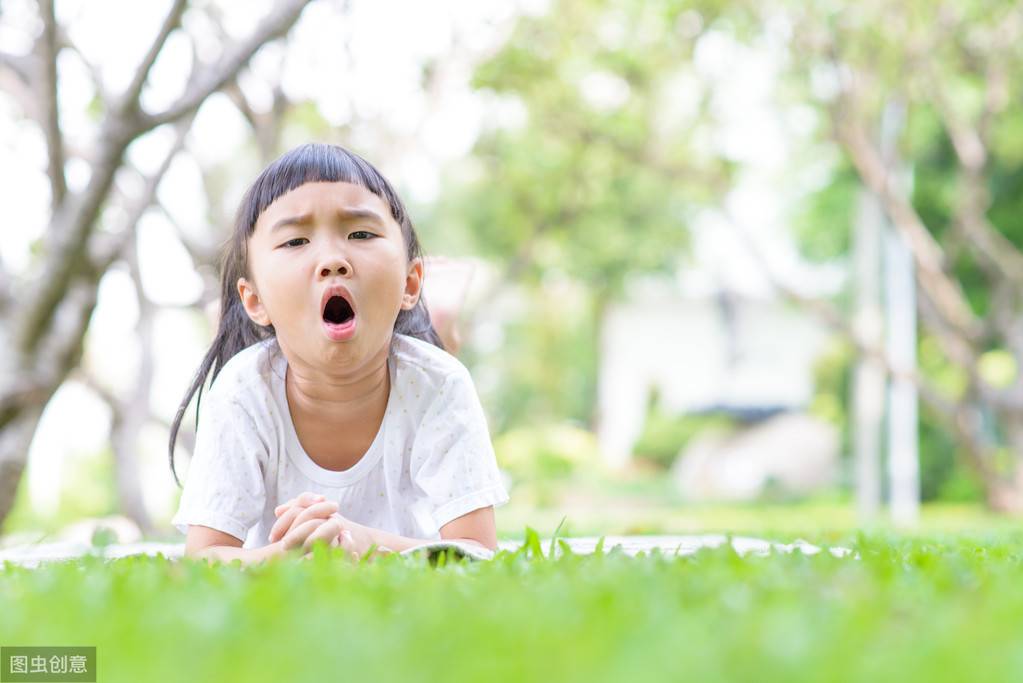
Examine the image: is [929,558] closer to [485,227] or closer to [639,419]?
[485,227]

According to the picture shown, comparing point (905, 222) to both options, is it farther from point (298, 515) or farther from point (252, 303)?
point (298, 515)

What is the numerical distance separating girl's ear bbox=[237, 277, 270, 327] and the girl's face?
7.0 inches

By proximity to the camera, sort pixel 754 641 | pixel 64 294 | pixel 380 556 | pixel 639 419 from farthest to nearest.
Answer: pixel 639 419
pixel 64 294
pixel 380 556
pixel 754 641

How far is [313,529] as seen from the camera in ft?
8.21

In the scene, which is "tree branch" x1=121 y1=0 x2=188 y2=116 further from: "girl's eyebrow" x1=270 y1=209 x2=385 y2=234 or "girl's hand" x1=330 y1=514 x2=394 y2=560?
"girl's hand" x1=330 y1=514 x2=394 y2=560

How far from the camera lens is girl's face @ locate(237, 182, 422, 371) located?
2857mm

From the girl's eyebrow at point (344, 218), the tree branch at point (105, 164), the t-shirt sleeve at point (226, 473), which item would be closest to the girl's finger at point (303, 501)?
the t-shirt sleeve at point (226, 473)

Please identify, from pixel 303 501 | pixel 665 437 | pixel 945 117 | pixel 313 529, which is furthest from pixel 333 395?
pixel 665 437

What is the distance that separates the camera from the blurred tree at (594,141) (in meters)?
11.9

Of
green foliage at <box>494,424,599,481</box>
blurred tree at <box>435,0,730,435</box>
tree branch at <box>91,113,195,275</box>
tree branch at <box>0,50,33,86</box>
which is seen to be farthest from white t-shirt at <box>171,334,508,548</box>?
green foliage at <box>494,424,599,481</box>

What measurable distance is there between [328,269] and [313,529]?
68 centimetres

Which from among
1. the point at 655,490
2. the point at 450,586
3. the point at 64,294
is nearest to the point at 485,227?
the point at 655,490

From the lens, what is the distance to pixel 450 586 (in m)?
1.83

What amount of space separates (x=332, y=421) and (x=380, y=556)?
78 centimetres
